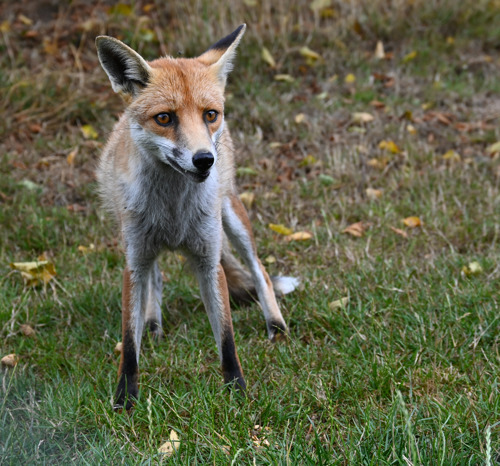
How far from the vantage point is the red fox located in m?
3.43

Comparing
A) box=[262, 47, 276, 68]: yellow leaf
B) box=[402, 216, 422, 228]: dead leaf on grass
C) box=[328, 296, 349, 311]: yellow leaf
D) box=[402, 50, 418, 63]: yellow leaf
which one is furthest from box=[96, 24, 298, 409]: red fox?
box=[402, 50, 418, 63]: yellow leaf

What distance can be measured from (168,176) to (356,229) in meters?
2.72

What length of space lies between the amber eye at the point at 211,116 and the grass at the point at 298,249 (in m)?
1.58

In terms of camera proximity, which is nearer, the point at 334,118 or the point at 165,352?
the point at 165,352

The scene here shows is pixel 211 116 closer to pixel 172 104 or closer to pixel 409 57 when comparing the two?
pixel 172 104

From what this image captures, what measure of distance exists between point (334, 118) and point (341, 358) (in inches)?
187

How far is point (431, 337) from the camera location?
4129 millimetres

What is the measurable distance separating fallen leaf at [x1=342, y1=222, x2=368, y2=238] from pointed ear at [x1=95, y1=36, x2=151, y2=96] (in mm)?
2914

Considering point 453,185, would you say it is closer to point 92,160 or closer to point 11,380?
point 92,160

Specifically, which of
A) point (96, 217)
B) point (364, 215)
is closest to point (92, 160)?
point (96, 217)

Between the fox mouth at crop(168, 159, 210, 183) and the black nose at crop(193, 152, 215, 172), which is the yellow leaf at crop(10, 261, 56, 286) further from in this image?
the black nose at crop(193, 152, 215, 172)

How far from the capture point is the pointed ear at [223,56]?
388cm

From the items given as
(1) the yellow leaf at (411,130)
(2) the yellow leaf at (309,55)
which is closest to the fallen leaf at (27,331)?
(1) the yellow leaf at (411,130)

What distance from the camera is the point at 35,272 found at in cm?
527
